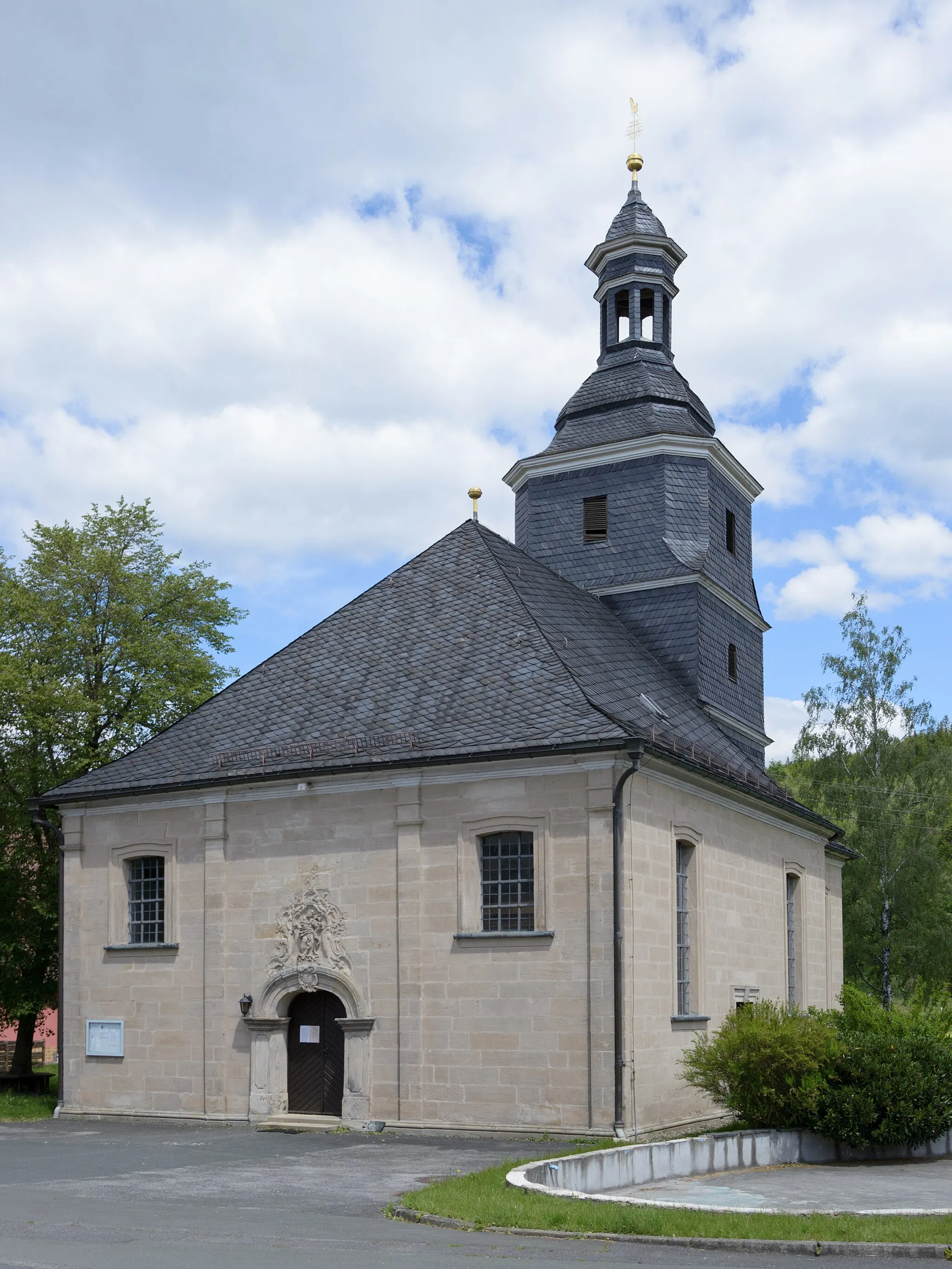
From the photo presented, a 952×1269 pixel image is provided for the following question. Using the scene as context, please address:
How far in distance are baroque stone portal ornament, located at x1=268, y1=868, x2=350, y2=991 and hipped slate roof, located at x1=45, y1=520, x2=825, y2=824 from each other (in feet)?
6.95

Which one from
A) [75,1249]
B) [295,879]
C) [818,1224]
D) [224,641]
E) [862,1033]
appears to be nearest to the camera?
[75,1249]

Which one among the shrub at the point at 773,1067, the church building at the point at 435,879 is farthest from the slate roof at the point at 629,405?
the shrub at the point at 773,1067

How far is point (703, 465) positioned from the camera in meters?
32.4

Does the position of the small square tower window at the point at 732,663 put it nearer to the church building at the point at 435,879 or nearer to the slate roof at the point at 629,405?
the church building at the point at 435,879

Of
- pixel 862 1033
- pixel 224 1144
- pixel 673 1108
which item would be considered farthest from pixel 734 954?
pixel 224 1144

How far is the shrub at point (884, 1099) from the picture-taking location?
737 inches

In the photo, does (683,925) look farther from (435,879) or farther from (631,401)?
(631,401)

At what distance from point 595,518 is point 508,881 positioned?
12.8 m

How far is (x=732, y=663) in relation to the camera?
33.1 meters

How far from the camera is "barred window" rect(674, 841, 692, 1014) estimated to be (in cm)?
2391

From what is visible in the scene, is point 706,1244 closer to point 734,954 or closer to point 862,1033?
point 862,1033

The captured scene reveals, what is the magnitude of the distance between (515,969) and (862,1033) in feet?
16.8

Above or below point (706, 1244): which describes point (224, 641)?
above

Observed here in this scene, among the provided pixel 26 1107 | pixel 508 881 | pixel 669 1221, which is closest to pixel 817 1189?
pixel 669 1221
